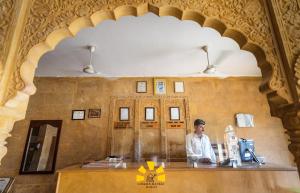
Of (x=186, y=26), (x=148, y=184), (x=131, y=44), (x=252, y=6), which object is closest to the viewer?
(x=252, y=6)

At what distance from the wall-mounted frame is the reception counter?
1.95 m

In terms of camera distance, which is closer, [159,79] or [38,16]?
[38,16]

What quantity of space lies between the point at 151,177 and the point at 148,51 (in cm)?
206

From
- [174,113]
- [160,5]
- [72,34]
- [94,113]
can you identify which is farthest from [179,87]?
[72,34]

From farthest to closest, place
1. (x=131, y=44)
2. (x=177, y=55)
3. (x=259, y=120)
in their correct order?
(x=259, y=120)
(x=177, y=55)
(x=131, y=44)

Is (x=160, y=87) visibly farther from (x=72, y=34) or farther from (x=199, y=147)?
(x=72, y=34)

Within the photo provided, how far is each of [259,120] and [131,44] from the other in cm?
319

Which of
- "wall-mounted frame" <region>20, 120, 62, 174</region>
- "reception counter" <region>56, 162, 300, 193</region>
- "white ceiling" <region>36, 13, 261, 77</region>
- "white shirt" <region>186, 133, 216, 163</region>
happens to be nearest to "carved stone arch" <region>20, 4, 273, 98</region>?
"white ceiling" <region>36, 13, 261, 77</region>

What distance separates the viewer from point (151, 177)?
2164 mm

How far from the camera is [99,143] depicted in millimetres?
3928

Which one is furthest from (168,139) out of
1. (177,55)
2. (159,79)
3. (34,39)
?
(34,39)

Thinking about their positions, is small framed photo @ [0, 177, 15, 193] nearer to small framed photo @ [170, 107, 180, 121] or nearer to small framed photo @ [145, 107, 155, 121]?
small framed photo @ [145, 107, 155, 121]

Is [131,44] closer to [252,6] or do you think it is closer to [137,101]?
[137,101]

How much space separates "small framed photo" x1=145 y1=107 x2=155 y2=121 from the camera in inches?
161
